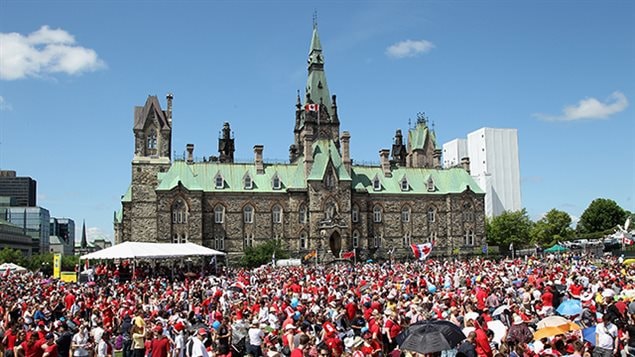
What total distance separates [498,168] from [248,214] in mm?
71258

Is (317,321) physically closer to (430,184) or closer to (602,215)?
(430,184)

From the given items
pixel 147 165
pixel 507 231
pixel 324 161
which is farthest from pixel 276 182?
pixel 507 231

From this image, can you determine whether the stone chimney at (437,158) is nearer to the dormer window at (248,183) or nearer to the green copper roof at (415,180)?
the green copper roof at (415,180)

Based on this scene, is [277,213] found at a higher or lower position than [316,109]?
lower

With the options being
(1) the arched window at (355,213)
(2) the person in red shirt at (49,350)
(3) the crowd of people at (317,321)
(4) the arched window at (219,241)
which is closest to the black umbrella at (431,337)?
(3) the crowd of people at (317,321)

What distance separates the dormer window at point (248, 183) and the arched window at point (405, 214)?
1780 centimetres

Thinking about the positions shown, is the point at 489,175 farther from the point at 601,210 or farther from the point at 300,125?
the point at 300,125

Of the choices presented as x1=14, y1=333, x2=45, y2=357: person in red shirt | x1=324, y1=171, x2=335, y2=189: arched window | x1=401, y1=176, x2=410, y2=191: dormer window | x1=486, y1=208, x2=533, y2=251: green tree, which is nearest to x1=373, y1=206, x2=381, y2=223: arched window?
x1=401, y1=176, x2=410, y2=191: dormer window

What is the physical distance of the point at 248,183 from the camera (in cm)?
6800

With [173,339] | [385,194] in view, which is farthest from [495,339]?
[385,194]

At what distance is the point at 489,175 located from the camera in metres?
123

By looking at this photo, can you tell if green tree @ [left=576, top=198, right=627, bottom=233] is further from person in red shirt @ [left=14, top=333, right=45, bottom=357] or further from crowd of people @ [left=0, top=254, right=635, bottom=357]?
person in red shirt @ [left=14, top=333, right=45, bottom=357]

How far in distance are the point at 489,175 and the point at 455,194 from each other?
52.9 meters

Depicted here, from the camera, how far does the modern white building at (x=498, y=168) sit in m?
123
